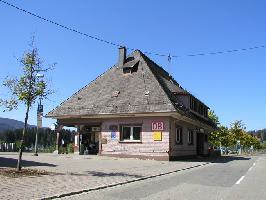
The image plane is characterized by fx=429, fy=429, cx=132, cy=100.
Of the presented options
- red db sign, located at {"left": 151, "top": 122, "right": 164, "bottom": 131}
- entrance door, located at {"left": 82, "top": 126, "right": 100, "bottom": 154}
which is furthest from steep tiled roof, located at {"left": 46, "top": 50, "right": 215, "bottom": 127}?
entrance door, located at {"left": 82, "top": 126, "right": 100, "bottom": 154}

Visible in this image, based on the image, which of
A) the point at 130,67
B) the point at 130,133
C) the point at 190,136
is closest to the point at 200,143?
the point at 190,136

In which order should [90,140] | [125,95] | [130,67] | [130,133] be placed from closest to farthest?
[130,133] < [125,95] < [90,140] < [130,67]

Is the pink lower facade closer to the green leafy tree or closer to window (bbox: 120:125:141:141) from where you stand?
window (bbox: 120:125:141:141)

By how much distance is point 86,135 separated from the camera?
116 ft

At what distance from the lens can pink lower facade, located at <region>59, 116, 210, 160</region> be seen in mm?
30812

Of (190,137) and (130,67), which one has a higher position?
(130,67)

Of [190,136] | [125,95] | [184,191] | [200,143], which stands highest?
[125,95]

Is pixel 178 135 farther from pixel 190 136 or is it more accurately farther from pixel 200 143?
pixel 200 143

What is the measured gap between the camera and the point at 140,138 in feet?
104

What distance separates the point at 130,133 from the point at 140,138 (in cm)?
98

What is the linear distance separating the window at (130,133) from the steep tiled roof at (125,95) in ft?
5.17

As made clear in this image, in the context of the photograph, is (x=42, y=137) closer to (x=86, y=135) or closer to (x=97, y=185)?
(x=86, y=135)

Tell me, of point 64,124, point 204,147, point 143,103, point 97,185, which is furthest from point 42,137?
point 97,185

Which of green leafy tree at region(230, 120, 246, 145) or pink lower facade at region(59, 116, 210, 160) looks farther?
green leafy tree at region(230, 120, 246, 145)
